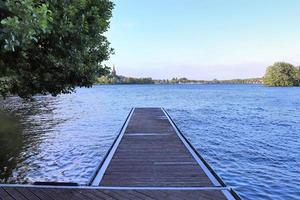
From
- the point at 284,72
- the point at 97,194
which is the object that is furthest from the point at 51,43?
the point at 284,72

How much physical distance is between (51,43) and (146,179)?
210 inches

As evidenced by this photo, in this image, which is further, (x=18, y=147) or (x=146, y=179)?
(x=18, y=147)

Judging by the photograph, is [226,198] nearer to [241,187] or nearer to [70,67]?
[241,187]

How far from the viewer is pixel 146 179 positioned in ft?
41.5

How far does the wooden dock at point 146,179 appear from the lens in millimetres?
10400

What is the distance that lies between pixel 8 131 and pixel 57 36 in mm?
23173

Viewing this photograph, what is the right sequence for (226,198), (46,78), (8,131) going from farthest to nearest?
(8,131) → (46,78) → (226,198)

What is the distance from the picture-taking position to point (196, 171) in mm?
13539

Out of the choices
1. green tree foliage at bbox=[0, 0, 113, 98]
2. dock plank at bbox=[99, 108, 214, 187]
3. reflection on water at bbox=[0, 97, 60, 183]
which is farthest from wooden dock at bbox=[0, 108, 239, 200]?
reflection on water at bbox=[0, 97, 60, 183]

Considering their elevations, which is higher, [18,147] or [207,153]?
[207,153]

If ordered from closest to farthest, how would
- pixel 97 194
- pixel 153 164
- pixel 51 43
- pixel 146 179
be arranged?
pixel 97 194 < pixel 51 43 < pixel 146 179 < pixel 153 164

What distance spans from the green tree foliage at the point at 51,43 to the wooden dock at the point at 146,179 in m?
3.69

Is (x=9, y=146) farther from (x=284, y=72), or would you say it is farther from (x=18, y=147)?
(x=284, y=72)

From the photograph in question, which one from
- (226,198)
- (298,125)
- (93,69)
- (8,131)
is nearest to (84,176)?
(93,69)
